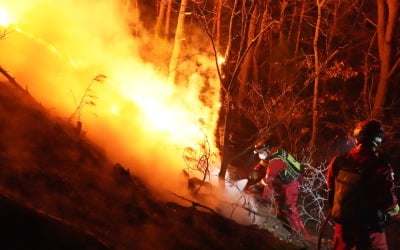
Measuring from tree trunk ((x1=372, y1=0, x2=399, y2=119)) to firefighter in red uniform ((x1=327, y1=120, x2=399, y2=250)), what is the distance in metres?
8.31

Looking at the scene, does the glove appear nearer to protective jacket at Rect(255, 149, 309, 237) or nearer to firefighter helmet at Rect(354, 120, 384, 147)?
protective jacket at Rect(255, 149, 309, 237)

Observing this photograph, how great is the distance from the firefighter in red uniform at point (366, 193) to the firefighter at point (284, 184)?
3973mm

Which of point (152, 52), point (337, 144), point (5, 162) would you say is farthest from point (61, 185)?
point (337, 144)

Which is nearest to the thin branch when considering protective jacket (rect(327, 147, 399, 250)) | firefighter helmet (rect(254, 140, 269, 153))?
firefighter helmet (rect(254, 140, 269, 153))

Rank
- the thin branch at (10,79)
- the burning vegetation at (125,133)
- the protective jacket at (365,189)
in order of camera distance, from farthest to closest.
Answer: the thin branch at (10,79) < the burning vegetation at (125,133) < the protective jacket at (365,189)

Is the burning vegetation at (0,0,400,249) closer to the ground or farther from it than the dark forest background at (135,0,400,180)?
closer to the ground

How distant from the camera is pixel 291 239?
8.28 meters

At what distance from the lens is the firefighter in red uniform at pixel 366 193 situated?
14.6ft

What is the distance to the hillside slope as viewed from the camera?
15.1ft

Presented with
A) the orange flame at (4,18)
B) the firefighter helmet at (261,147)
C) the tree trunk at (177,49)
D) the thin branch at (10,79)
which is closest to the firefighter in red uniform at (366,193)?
the firefighter helmet at (261,147)

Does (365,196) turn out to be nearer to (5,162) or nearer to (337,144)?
(5,162)

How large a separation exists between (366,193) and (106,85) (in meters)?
6.08

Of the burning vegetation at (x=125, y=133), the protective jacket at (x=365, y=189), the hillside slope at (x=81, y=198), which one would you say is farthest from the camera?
the burning vegetation at (x=125, y=133)

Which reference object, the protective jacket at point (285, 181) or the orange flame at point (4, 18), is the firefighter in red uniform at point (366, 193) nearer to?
the protective jacket at point (285, 181)
